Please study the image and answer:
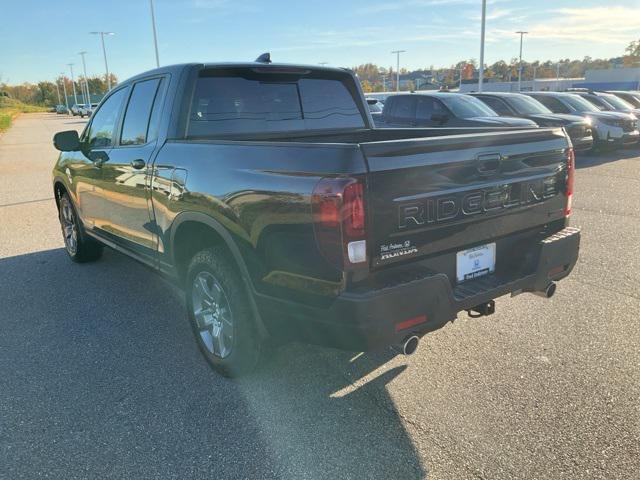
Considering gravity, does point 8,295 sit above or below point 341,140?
below

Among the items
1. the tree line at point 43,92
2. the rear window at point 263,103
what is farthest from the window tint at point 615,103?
the tree line at point 43,92

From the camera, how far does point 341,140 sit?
442 centimetres

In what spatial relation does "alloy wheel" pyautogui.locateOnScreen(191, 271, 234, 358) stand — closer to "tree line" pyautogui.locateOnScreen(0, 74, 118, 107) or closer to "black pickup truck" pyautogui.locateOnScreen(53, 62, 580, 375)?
"black pickup truck" pyautogui.locateOnScreen(53, 62, 580, 375)

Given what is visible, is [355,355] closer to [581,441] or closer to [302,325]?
[302,325]

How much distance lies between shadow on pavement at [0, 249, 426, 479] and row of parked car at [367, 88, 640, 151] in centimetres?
892

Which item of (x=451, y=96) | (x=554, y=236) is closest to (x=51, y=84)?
(x=451, y=96)

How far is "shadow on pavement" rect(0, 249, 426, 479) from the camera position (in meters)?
2.63

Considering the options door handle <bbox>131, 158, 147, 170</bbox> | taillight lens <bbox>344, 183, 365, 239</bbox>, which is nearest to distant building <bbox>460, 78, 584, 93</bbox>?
door handle <bbox>131, 158, 147, 170</bbox>

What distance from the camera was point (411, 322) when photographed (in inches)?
101

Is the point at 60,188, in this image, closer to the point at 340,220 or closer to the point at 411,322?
the point at 340,220

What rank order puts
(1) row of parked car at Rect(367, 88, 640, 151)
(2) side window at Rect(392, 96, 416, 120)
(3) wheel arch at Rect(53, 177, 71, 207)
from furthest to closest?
1. (2) side window at Rect(392, 96, 416, 120)
2. (1) row of parked car at Rect(367, 88, 640, 151)
3. (3) wheel arch at Rect(53, 177, 71, 207)

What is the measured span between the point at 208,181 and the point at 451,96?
34.5 ft

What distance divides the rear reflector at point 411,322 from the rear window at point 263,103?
6.65 feet

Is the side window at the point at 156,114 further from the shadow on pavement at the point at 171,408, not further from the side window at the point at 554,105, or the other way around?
the side window at the point at 554,105
